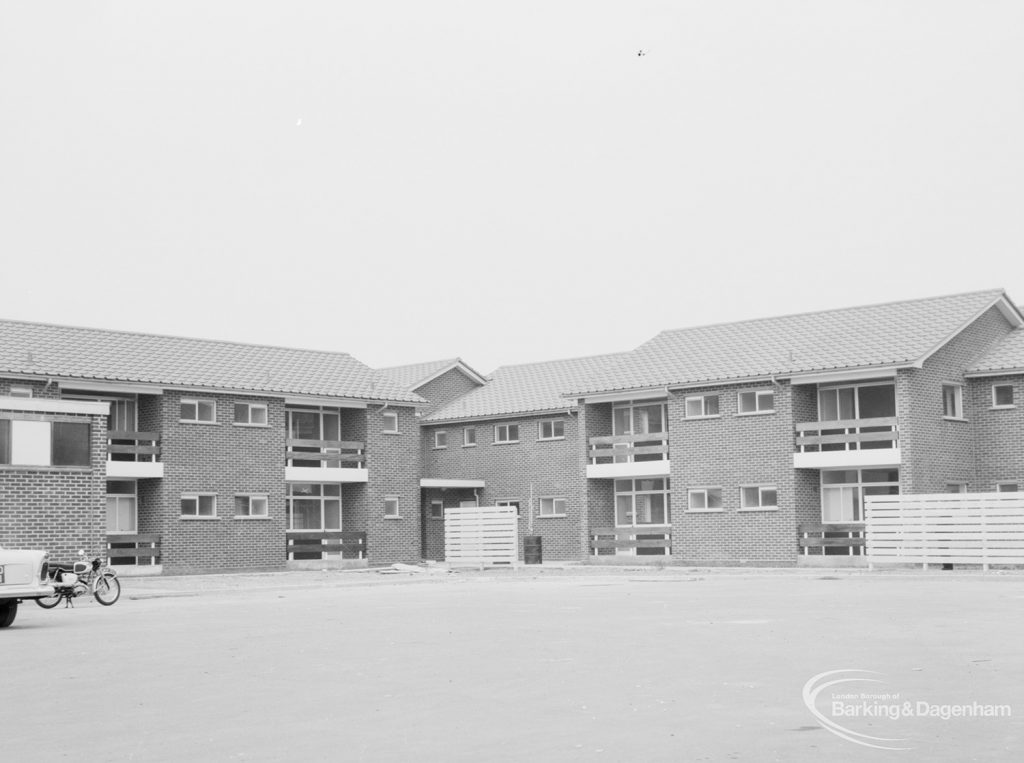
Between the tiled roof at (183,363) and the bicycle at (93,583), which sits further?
the tiled roof at (183,363)

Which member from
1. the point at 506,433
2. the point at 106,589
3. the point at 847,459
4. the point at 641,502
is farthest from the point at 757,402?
the point at 106,589

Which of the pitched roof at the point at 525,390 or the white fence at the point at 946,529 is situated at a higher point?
the pitched roof at the point at 525,390

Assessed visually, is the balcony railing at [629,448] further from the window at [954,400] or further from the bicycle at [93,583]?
the bicycle at [93,583]

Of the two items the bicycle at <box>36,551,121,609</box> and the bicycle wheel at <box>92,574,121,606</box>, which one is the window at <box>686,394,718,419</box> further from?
the bicycle wheel at <box>92,574,121,606</box>

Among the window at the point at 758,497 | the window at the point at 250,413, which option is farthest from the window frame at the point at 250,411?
the window at the point at 758,497

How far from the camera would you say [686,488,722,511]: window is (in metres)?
42.0

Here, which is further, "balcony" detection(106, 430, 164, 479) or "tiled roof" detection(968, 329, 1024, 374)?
"tiled roof" detection(968, 329, 1024, 374)

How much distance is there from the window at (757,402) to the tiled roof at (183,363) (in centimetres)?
1111

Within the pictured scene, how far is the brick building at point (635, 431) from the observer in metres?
39.1

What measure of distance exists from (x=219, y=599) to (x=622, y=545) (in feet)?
65.2

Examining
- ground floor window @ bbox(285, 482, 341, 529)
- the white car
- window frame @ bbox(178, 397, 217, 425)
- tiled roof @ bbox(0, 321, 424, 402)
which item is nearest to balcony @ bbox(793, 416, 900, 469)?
tiled roof @ bbox(0, 321, 424, 402)

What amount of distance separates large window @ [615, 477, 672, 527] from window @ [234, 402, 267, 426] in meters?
11.5

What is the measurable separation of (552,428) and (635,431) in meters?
5.07

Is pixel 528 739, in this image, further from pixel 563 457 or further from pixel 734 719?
pixel 563 457
